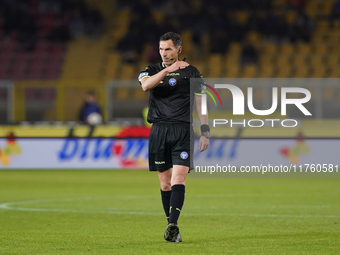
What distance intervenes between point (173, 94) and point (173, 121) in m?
0.24

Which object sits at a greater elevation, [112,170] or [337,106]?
[337,106]

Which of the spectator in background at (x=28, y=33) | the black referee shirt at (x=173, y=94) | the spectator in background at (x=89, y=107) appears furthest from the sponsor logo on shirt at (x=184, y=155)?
the spectator in background at (x=28, y=33)

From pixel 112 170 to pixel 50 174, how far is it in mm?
1382

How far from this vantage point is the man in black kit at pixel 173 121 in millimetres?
6102

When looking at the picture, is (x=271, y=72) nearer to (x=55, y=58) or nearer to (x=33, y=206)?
(x=55, y=58)

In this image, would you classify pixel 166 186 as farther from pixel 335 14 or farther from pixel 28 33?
pixel 335 14

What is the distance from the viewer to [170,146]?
630 cm

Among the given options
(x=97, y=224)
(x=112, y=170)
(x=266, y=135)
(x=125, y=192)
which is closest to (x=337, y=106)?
(x=266, y=135)

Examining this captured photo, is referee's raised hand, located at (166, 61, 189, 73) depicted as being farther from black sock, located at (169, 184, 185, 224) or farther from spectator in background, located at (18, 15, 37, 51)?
spectator in background, located at (18, 15, 37, 51)

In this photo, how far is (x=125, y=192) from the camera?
38.5 feet

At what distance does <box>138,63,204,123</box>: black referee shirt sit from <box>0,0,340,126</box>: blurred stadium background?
578 inches

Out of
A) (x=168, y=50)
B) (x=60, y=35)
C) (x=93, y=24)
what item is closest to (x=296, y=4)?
(x=93, y=24)

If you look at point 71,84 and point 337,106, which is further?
point 71,84

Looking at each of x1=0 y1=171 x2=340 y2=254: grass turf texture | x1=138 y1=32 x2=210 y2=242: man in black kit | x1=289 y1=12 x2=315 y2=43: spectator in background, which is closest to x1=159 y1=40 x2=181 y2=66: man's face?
x1=138 y1=32 x2=210 y2=242: man in black kit
